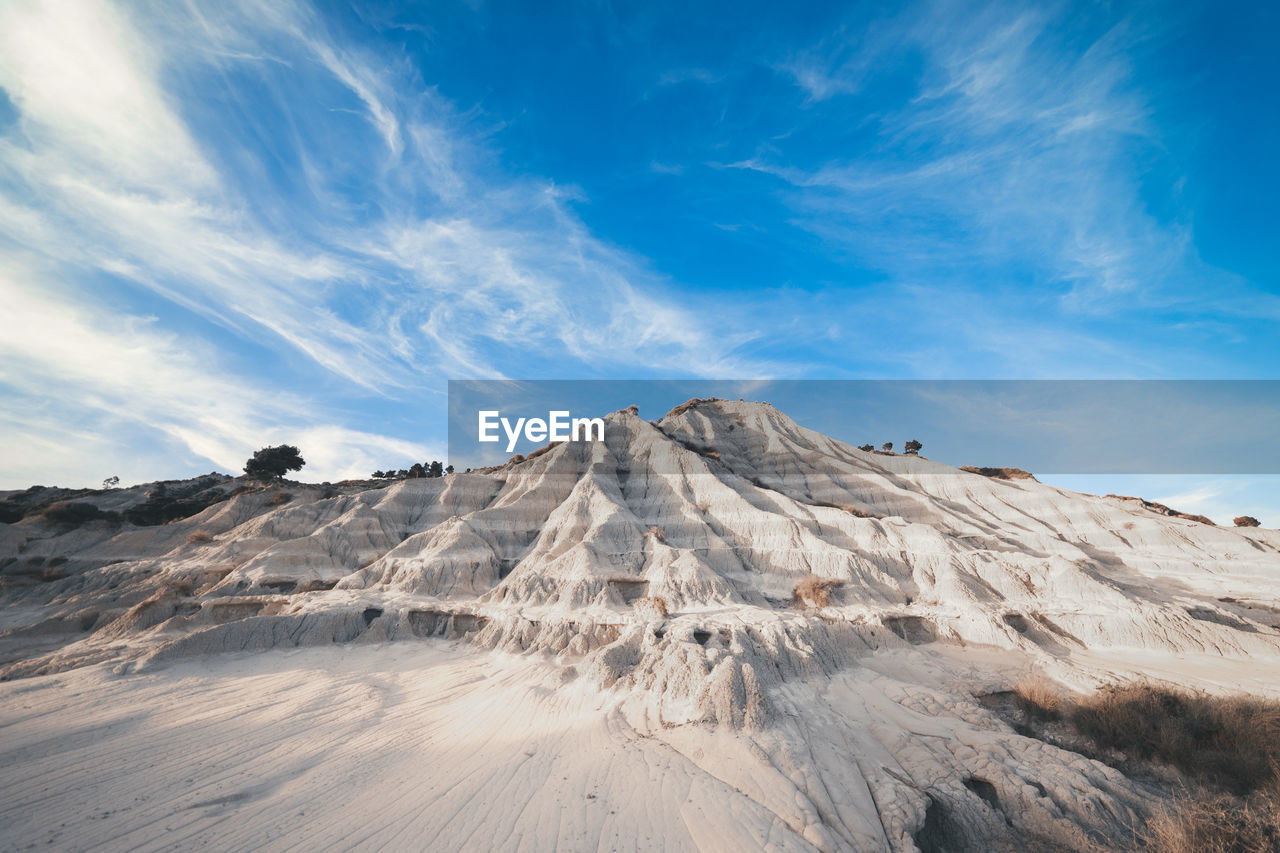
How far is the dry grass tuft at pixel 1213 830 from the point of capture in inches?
366

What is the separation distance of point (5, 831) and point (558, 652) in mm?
16590

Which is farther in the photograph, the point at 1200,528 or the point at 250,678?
the point at 1200,528

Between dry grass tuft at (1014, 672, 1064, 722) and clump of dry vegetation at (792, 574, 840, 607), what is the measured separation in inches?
448

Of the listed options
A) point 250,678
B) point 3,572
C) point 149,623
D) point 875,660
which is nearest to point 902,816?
point 875,660

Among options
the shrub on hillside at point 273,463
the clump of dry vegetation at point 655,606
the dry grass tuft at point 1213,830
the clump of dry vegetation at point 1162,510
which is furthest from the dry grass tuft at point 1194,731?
the shrub on hillside at point 273,463

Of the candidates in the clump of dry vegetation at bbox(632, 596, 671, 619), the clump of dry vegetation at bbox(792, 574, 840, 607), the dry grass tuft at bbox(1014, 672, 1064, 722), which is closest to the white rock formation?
the clump of dry vegetation at bbox(632, 596, 671, 619)

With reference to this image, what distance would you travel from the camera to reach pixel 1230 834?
31.1 feet

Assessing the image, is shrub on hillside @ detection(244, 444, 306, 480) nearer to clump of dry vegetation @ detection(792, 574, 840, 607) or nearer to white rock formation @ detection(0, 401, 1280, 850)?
white rock formation @ detection(0, 401, 1280, 850)

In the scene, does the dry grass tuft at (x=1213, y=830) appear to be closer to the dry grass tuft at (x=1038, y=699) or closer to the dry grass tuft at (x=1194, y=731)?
the dry grass tuft at (x=1194, y=731)

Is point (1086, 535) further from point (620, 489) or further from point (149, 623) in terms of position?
point (149, 623)

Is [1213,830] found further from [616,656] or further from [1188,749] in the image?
[616,656]

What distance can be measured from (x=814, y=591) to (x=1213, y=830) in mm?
20487

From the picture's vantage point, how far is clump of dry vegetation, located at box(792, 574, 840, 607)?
2944 centimetres

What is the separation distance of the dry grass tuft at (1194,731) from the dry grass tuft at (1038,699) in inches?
20.5
